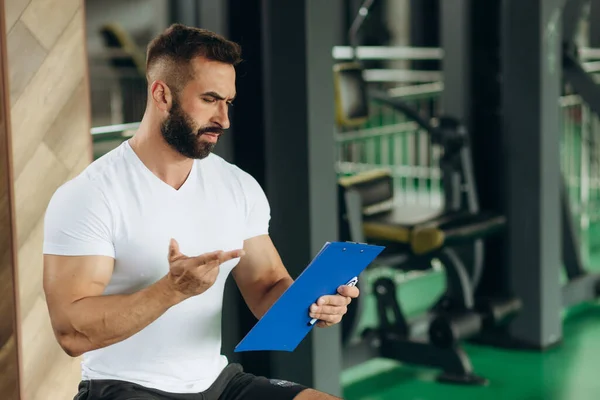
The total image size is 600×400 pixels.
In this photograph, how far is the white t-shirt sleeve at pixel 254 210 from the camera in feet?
7.02

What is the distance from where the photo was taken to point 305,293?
6.25 feet

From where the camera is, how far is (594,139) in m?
7.06

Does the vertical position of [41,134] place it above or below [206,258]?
above

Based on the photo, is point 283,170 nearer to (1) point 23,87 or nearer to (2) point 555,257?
(1) point 23,87

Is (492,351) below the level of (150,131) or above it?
below

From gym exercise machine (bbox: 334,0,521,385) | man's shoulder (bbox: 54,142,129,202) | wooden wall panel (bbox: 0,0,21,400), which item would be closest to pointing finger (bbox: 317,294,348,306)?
man's shoulder (bbox: 54,142,129,202)

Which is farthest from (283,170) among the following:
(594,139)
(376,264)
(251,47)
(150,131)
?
(594,139)

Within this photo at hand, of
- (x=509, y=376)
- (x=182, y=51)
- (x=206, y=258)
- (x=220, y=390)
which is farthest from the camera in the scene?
(x=509, y=376)

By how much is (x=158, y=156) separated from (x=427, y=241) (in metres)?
1.98

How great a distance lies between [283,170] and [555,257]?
1651mm

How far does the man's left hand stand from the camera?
76.9 inches

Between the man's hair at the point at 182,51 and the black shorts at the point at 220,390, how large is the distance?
1.92 ft

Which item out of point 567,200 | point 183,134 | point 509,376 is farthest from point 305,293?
point 567,200

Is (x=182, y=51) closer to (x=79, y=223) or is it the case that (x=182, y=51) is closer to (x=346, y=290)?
(x=79, y=223)
